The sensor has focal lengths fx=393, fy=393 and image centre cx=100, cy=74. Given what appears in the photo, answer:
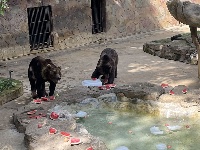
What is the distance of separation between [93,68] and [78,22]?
175 inches

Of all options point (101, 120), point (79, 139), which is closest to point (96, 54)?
point (101, 120)

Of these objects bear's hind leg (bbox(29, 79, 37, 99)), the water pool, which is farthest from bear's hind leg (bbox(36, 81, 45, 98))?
the water pool

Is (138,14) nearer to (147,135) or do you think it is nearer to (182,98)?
(182,98)

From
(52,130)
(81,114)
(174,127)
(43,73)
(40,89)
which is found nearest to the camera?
(52,130)

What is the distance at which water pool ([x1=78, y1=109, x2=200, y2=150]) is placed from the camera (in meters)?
6.46

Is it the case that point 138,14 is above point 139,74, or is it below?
above

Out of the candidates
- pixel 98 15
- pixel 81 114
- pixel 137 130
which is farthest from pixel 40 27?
pixel 137 130

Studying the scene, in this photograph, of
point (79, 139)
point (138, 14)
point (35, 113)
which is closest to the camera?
point (79, 139)

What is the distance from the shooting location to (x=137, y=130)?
7.08 meters

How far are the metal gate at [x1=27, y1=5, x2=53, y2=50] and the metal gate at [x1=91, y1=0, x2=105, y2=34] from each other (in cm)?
256

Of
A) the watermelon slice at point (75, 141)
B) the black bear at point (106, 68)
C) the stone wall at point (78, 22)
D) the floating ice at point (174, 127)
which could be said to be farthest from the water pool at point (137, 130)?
the stone wall at point (78, 22)

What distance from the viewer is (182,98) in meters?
8.20

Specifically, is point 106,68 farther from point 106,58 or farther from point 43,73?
point 43,73

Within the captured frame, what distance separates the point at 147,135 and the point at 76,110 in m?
1.85
